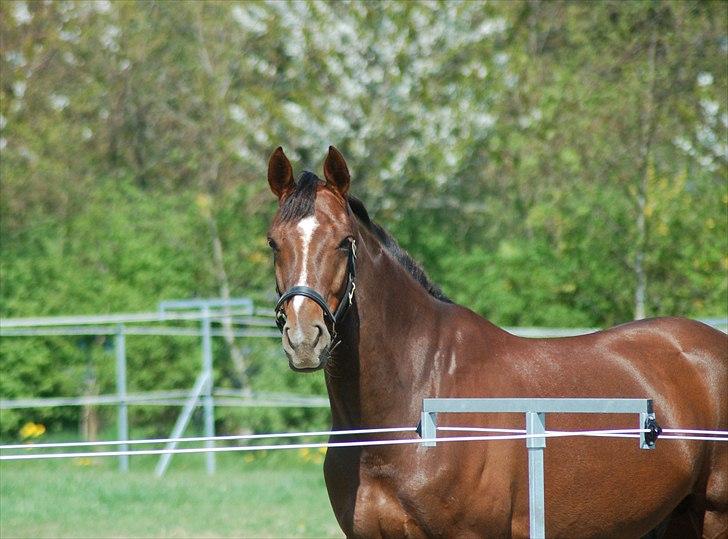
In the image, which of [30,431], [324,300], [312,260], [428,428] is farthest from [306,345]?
[30,431]

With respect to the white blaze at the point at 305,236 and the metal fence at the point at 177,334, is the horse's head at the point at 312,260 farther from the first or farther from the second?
the metal fence at the point at 177,334

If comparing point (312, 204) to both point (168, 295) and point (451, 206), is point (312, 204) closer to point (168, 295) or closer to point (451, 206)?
point (168, 295)

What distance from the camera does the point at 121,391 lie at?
12180mm

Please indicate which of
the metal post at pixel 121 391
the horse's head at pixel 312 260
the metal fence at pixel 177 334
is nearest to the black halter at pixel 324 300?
the horse's head at pixel 312 260

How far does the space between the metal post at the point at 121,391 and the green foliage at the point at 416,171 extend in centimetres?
66

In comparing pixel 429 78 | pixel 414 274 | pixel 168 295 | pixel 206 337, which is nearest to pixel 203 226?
pixel 168 295

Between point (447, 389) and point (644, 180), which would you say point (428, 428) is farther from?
point (644, 180)

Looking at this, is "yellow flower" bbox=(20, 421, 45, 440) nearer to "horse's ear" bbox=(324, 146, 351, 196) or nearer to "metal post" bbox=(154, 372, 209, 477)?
"metal post" bbox=(154, 372, 209, 477)

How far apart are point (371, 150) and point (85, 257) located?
4.01 metres

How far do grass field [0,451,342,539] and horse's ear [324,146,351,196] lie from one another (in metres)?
4.10

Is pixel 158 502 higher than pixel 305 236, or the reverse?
pixel 305 236

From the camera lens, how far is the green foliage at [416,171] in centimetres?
1249

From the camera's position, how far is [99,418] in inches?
522

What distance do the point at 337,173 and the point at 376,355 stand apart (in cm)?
73
